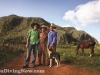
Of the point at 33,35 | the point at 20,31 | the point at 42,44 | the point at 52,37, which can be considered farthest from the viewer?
the point at 20,31

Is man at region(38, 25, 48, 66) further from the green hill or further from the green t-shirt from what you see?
the green hill

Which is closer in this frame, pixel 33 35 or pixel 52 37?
pixel 33 35

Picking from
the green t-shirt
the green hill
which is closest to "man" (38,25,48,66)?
the green t-shirt

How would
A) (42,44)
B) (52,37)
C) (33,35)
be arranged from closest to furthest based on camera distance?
(33,35) → (52,37) → (42,44)

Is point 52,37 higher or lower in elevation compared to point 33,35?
lower

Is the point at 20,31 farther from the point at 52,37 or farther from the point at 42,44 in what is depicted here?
the point at 52,37

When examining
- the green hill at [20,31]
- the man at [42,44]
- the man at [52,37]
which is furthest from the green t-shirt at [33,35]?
the green hill at [20,31]

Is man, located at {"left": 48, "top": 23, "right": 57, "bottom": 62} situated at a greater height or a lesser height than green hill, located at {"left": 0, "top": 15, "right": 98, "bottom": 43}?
lesser

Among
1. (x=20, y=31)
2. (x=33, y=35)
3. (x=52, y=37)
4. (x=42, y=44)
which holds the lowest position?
(x=42, y=44)

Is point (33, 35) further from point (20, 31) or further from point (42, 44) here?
point (20, 31)

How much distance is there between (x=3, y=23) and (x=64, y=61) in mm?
34176

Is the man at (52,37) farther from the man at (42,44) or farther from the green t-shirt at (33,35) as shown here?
the green t-shirt at (33,35)

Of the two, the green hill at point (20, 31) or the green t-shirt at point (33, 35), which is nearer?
the green t-shirt at point (33, 35)

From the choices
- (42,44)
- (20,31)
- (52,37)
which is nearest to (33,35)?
(42,44)
